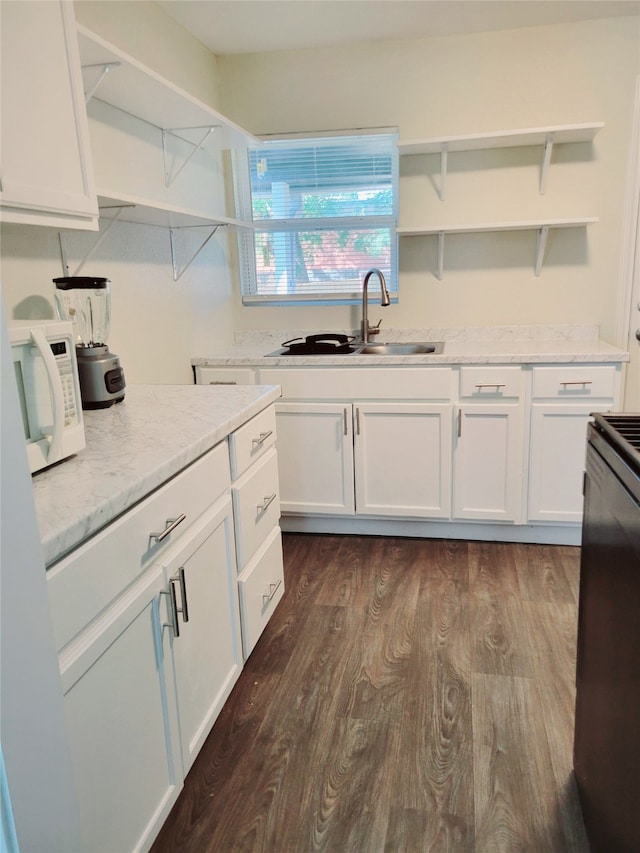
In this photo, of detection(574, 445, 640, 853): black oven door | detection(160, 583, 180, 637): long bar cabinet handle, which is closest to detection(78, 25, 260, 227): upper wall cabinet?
detection(160, 583, 180, 637): long bar cabinet handle

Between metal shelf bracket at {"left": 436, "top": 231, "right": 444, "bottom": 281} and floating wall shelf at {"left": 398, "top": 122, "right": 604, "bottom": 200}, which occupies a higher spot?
floating wall shelf at {"left": 398, "top": 122, "right": 604, "bottom": 200}

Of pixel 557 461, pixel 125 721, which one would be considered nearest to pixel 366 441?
pixel 557 461

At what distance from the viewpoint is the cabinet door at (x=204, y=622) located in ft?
4.62

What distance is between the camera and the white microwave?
3.84ft

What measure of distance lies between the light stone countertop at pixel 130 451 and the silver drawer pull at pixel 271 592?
2.09ft

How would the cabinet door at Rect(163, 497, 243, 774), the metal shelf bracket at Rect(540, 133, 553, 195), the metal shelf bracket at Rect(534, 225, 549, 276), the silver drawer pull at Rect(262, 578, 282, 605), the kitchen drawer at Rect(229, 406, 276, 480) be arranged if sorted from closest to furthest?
the cabinet door at Rect(163, 497, 243, 774), the kitchen drawer at Rect(229, 406, 276, 480), the silver drawer pull at Rect(262, 578, 282, 605), the metal shelf bracket at Rect(540, 133, 553, 195), the metal shelf bracket at Rect(534, 225, 549, 276)

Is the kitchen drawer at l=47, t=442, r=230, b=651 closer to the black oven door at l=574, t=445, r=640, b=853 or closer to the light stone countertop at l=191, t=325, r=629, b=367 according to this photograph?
the black oven door at l=574, t=445, r=640, b=853

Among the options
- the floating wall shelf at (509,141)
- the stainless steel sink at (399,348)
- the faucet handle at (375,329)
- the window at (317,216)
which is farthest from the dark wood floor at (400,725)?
the floating wall shelf at (509,141)

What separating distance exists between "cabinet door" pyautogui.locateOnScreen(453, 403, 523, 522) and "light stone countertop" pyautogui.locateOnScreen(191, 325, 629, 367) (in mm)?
235

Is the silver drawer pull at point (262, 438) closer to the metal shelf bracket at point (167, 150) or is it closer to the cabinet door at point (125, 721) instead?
the cabinet door at point (125, 721)

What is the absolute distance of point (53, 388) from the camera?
47.2 inches

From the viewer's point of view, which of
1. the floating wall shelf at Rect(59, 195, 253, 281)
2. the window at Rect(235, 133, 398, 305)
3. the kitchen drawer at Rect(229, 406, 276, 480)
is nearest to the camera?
the kitchen drawer at Rect(229, 406, 276, 480)

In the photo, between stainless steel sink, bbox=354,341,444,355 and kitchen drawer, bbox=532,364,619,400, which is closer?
kitchen drawer, bbox=532,364,619,400

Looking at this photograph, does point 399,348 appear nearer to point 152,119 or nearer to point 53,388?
point 152,119
